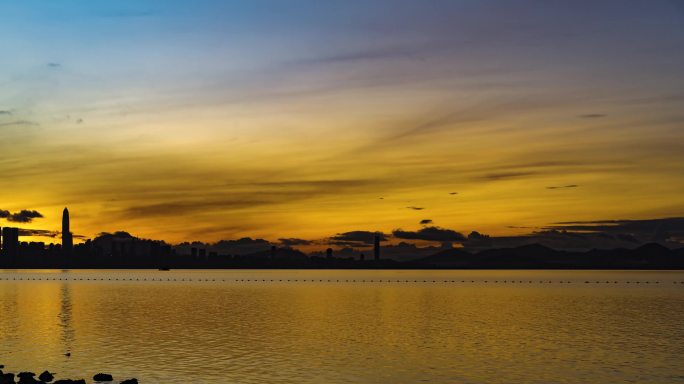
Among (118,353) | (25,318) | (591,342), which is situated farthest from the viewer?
(25,318)

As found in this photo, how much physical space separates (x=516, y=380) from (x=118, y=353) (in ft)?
121

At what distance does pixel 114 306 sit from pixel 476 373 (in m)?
106

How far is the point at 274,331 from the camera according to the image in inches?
3765

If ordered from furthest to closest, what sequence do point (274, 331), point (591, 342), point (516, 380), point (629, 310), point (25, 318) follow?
point (629, 310) < point (25, 318) < point (274, 331) < point (591, 342) < point (516, 380)

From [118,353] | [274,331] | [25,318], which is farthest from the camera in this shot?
[25,318]

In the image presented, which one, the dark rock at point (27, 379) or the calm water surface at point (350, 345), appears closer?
the dark rock at point (27, 379)

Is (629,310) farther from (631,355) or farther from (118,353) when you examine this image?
(118,353)

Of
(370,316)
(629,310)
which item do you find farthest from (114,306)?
(629,310)

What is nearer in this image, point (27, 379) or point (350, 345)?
point (27, 379)

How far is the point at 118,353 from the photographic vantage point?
72000mm

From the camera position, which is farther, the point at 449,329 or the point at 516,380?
the point at 449,329

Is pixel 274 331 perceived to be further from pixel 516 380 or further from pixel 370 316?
pixel 516 380

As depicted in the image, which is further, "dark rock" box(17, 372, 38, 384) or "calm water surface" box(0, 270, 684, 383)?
"calm water surface" box(0, 270, 684, 383)

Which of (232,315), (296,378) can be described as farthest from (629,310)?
(296,378)
